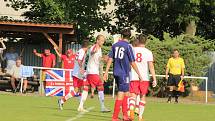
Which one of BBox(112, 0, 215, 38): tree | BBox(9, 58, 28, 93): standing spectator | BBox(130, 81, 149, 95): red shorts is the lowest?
BBox(130, 81, 149, 95): red shorts

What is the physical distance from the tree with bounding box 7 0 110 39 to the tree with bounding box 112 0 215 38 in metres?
1.77

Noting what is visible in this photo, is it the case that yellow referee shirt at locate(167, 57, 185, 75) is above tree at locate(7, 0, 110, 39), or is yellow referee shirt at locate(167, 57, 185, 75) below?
below

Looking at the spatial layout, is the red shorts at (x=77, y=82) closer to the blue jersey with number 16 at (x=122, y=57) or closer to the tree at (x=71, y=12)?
the blue jersey with number 16 at (x=122, y=57)

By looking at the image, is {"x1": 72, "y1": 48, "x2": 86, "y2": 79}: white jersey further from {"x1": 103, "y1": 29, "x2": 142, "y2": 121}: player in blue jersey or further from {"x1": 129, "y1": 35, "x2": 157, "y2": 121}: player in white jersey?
{"x1": 103, "y1": 29, "x2": 142, "y2": 121}: player in blue jersey

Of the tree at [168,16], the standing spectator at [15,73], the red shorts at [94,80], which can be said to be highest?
the tree at [168,16]

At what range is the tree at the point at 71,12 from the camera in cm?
3397

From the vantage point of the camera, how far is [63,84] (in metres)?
24.9

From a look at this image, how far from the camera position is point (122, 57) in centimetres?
1338

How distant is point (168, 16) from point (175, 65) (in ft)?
44.2

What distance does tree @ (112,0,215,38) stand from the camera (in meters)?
33.8

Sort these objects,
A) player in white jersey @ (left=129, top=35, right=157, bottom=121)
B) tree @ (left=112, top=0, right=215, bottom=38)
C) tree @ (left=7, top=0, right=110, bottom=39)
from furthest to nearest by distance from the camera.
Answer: tree @ (left=7, top=0, right=110, bottom=39) → tree @ (left=112, top=0, right=215, bottom=38) → player in white jersey @ (left=129, top=35, right=157, bottom=121)

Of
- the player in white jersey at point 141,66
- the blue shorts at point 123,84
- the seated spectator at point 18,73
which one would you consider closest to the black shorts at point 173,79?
the seated spectator at point 18,73

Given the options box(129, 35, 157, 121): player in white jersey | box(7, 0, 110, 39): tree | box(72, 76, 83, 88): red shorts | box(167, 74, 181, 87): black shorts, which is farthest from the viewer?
box(7, 0, 110, 39): tree

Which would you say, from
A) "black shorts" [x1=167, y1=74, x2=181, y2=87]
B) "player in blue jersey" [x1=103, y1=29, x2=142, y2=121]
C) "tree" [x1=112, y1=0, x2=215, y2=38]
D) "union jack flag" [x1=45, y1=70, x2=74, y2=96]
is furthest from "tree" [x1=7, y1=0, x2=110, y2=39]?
"player in blue jersey" [x1=103, y1=29, x2=142, y2=121]
